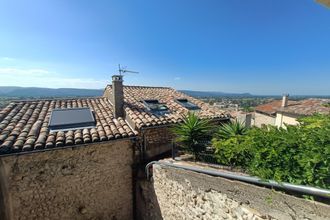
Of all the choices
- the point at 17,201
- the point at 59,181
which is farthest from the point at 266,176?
the point at 17,201

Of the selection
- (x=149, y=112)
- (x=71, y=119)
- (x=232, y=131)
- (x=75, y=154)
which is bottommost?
(x=75, y=154)

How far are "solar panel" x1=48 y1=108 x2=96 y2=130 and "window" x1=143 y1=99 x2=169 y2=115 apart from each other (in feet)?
10.2

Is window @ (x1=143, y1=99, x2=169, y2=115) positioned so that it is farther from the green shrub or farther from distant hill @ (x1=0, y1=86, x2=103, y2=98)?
distant hill @ (x1=0, y1=86, x2=103, y2=98)

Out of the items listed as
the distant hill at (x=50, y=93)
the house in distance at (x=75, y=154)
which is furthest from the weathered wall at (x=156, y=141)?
the distant hill at (x=50, y=93)

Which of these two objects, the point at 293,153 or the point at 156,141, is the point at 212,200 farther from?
the point at 156,141

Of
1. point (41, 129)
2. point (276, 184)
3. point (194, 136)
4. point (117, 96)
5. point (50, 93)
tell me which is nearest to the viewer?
point (276, 184)

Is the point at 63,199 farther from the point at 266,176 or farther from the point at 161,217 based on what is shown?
the point at 266,176

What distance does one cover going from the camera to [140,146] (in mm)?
8398

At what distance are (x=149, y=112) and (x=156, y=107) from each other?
3.05 ft

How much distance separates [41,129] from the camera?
7531mm

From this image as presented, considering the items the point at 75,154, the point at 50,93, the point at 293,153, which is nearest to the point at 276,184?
the point at 293,153

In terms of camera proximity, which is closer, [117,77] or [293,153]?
[293,153]

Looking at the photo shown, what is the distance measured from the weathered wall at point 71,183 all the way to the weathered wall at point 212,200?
128 centimetres

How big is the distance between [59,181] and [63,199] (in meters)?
0.79
